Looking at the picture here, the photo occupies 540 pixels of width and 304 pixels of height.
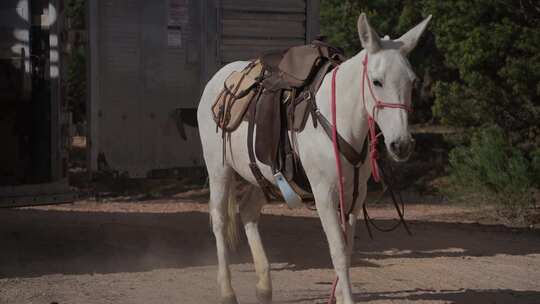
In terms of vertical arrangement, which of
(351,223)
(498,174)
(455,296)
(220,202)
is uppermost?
(351,223)

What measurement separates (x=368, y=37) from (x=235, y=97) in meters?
1.71

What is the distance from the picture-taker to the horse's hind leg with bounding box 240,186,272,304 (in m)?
6.91

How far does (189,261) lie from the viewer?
9.16 m

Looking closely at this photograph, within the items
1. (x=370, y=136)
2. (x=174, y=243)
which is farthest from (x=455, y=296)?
(x=174, y=243)

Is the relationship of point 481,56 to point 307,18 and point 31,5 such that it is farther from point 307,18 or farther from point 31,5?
point 31,5

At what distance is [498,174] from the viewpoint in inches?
488

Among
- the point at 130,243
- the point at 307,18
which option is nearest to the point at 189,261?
the point at 130,243

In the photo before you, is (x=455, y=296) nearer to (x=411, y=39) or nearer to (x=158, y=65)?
(x=411, y=39)

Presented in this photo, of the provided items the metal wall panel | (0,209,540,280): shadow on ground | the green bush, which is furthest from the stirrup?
the green bush

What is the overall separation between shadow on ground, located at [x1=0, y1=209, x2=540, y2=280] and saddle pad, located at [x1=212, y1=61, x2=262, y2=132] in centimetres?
220

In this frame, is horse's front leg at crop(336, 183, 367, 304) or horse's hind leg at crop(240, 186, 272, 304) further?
horse's hind leg at crop(240, 186, 272, 304)

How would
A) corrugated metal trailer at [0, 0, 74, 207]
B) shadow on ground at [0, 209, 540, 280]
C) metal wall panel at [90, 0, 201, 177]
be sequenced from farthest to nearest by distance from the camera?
metal wall panel at [90, 0, 201, 177]
shadow on ground at [0, 209, 540, 280]
corrugated metal trailer at [0, 0, 74, 207]

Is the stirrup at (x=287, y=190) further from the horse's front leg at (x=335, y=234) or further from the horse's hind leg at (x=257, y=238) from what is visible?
the horse's hind leg at (x=257, y=238)

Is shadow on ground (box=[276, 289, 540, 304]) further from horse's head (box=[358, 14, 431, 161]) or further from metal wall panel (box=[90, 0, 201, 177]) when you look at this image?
metal wall panel (box=[90, 0, 201, 177])
